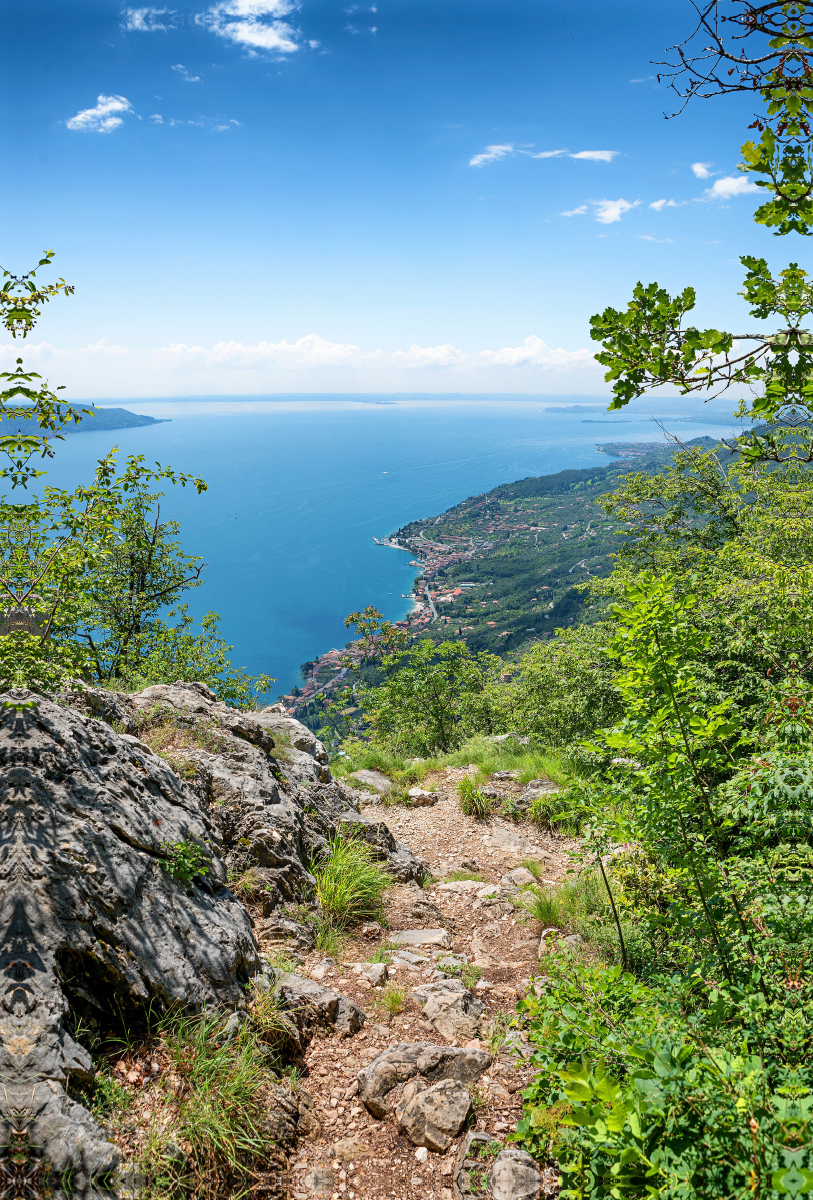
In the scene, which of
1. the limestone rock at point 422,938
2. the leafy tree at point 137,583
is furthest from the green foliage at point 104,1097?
the leafy tree at point 137,583

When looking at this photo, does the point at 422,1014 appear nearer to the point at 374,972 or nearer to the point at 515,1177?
the point at 374,972

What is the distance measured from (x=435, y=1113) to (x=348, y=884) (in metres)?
2.81

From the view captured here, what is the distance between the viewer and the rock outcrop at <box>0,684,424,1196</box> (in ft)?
8.39

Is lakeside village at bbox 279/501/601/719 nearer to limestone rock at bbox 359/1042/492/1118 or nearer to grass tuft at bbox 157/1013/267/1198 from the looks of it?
limestone rock at bbox 359/1042/492/1118

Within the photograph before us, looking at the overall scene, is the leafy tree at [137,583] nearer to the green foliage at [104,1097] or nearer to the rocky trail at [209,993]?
the rocky trail at [209,993]

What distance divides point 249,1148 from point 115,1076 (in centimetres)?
82

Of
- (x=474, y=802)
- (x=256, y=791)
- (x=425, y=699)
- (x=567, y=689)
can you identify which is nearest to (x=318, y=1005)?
(x=256, y=791)

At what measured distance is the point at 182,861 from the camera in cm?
412

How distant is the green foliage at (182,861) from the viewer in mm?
4043

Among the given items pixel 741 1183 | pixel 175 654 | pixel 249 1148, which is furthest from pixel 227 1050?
pixel 175 654

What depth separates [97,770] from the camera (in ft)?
13.0

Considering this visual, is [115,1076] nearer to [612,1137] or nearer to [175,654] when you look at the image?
[612,1137]

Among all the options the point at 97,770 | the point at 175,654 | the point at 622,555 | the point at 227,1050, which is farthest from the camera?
the point at 622,555

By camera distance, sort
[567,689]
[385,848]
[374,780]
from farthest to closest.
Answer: [567,689]
[374,780]
[385,848]
